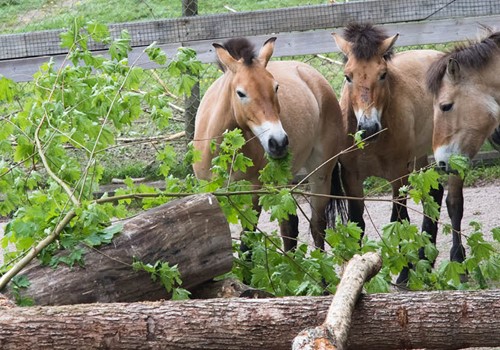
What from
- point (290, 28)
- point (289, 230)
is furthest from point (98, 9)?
point (289, 230)

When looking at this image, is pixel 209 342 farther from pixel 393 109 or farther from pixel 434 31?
pixel 434 31

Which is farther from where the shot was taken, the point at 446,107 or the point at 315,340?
the point at 446,107

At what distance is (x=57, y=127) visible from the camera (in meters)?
4.60

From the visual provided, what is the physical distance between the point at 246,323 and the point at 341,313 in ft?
1.35

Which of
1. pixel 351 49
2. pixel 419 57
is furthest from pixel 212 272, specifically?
pixel 419 57

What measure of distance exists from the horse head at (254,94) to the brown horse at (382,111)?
27.4 inches

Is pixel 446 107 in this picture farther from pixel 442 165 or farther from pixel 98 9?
pixel 98 9

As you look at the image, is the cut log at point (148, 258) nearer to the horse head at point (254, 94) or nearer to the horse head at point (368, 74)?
the horse head at point (254, 94)

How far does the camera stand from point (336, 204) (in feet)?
25.2

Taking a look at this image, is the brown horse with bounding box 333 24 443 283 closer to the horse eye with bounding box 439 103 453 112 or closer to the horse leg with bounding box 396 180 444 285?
the horse leg with bounding box 396 180 444 285

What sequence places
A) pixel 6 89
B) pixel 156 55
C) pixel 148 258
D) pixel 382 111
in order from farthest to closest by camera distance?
pixel 382 111
pixel 156 55
pixel 6 89
pixel 148 258

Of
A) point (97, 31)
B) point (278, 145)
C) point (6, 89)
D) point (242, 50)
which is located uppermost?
point (97, 31)

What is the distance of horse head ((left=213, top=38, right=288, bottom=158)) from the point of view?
620 cm

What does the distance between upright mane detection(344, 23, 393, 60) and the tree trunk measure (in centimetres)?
377
